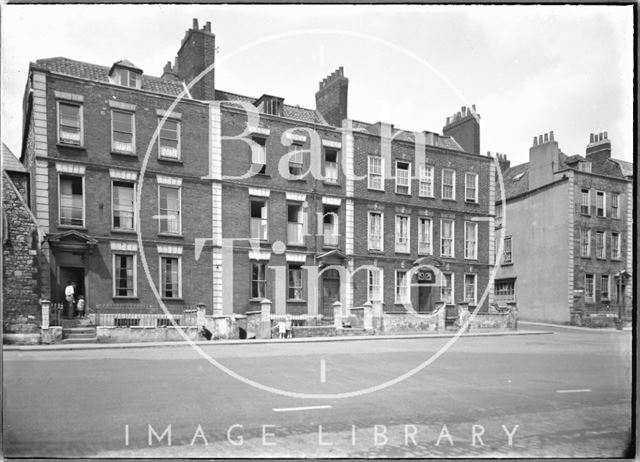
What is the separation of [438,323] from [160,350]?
765 centimetres

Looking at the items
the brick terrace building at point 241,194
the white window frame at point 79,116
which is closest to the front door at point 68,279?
the brick terrace building at point 241,194

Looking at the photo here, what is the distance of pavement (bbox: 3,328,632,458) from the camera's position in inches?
191

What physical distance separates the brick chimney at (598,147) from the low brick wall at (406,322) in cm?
351

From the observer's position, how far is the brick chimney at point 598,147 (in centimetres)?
534

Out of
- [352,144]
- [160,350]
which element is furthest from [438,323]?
[160,350]

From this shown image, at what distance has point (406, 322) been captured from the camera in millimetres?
11211

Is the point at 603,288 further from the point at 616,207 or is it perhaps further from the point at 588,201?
the point at 588,201

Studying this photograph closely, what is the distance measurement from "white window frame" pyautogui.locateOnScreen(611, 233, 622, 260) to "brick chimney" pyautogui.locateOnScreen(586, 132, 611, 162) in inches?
39.6

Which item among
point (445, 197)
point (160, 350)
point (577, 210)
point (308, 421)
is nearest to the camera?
point (308, 421)

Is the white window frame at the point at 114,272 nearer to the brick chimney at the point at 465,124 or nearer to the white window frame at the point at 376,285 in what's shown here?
the white window frame at the point at 376,285

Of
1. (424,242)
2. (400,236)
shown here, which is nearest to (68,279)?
(400,236)

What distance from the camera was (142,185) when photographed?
25.4 ft

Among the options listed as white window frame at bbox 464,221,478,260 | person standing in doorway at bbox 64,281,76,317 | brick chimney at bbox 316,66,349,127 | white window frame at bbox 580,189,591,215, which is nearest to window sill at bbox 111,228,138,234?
person standing in doorway at bbox 64,281,76,317

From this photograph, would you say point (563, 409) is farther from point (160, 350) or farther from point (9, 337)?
point (160, 350)
